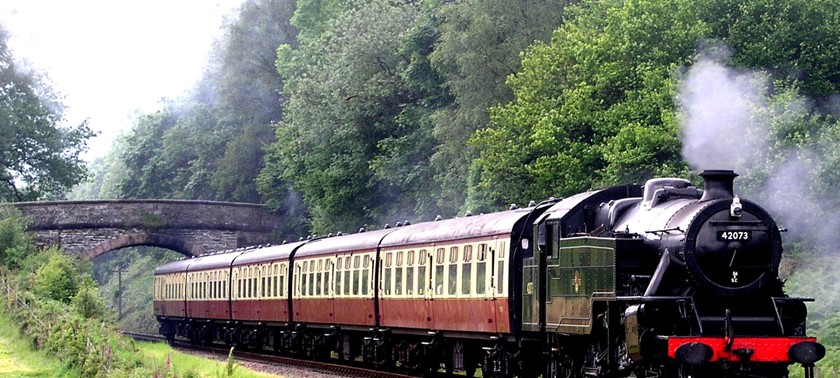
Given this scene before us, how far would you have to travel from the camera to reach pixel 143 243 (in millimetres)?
64062

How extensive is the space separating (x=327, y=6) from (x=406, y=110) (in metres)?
20.6

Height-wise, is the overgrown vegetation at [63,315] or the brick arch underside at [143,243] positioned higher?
the brick arch underside at [143,243]

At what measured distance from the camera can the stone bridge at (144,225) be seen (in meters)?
61.1

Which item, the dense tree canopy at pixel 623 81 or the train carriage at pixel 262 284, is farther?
the train carriage at pixel 262 284

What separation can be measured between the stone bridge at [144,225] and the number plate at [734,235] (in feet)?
162

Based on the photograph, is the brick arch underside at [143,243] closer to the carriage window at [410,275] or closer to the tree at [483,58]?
the tree at [483,58]

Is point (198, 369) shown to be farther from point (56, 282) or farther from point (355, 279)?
point (56, 282)

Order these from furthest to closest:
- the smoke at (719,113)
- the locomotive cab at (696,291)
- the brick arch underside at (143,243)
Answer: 1. the brick arch underside at (143,243)
2. the smoke at (719,113)
3. the locomotive cab at (696,291)

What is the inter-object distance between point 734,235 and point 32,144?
199 feet

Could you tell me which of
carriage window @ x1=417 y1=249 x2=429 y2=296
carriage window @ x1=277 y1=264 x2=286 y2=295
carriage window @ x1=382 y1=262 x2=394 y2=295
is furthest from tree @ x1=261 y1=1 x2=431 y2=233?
carriage window @ x1=417 y1=249 x2=429 y2=296

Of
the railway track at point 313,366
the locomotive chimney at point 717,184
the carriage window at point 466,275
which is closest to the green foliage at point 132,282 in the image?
the railway track at point 313,366

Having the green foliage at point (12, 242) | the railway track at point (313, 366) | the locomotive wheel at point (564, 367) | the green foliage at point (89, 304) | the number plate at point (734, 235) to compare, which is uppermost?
Result: the green foliage at point (12, 242)

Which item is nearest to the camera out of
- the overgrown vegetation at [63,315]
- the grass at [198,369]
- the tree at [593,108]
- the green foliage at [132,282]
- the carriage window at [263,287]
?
the grass at [198,369]

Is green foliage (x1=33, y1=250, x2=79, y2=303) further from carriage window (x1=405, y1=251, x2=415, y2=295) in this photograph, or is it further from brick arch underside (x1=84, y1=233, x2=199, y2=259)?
carriage window (x1=405, y1=251, x2=415, y2=295)
